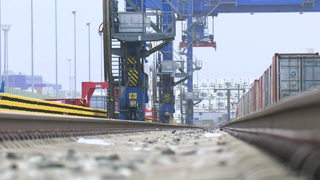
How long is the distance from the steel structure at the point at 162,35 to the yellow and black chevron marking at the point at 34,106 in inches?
94.4

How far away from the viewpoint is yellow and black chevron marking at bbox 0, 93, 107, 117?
15.3 meters

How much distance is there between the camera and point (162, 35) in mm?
28391

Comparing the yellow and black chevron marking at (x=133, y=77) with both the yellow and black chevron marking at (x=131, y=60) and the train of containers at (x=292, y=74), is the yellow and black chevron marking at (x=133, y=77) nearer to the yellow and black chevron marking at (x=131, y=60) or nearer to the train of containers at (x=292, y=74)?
the yellow and black chevron marking at (x=131, y=60)

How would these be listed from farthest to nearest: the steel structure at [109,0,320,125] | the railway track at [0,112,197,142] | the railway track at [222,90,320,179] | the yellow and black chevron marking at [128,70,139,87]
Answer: the yellow and black chevron marking at [128,70,139,87] → the steel structure at [109,0,320,125] → the railway track at [0,112,197,142] → the railway track at [222,90,320,179]

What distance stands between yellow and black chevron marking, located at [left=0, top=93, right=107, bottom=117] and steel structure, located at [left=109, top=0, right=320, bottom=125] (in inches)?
94.4

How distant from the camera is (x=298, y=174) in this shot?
364cm

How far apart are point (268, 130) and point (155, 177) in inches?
140

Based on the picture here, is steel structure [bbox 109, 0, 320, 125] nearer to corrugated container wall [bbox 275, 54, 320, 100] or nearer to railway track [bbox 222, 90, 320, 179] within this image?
corrugated container wall [bbox 275, 54, 320, 100]

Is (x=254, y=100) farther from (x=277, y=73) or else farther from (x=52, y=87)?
(x=52, y=87)

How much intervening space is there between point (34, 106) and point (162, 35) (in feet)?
35.1

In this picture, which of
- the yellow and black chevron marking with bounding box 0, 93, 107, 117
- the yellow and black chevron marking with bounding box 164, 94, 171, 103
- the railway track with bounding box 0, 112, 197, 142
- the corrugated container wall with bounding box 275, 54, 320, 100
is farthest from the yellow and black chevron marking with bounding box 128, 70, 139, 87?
the yellow and black chevron marking with bounding box 164, 94, 171, 103

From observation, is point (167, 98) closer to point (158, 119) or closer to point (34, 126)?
point (158, 119)

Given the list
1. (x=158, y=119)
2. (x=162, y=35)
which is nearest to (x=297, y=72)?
(x=162, y=35)

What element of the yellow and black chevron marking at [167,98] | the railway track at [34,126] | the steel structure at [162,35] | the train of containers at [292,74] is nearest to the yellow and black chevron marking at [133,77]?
the steel structure at [162,35]
